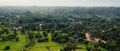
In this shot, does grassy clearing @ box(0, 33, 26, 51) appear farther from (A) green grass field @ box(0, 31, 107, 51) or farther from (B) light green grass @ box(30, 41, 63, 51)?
(B) light green grass @ box(30, 41, 63, 51)

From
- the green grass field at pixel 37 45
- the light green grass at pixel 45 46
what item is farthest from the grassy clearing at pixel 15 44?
the light green grass at pixel 45 46

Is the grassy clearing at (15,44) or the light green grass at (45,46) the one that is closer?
the grassy clearing at (15,44)

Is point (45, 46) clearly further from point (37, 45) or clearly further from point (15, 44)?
point (15, 44)

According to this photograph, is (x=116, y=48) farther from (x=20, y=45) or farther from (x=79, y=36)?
(x=20, y=45)

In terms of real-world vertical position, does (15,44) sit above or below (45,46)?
above

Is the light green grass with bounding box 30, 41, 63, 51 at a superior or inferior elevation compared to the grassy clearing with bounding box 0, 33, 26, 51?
inferior

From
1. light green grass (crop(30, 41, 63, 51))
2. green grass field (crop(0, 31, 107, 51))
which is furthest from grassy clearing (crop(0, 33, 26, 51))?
light green grass (crop(30, 41, 63, 51))

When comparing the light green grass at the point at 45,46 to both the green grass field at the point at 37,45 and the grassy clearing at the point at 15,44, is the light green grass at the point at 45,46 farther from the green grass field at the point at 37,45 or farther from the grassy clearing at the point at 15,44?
the grassy clearing at the point at 15,44

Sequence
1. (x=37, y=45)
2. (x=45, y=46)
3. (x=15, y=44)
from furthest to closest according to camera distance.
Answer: (x=15, y=44) → (x=37, y=45) → (x=45, y=46)

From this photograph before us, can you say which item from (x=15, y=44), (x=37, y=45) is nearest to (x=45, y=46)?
(x=37, y=45)

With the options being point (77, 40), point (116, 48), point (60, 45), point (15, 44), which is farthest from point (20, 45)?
point (116, 48)

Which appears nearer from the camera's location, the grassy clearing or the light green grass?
the grassy clearing
